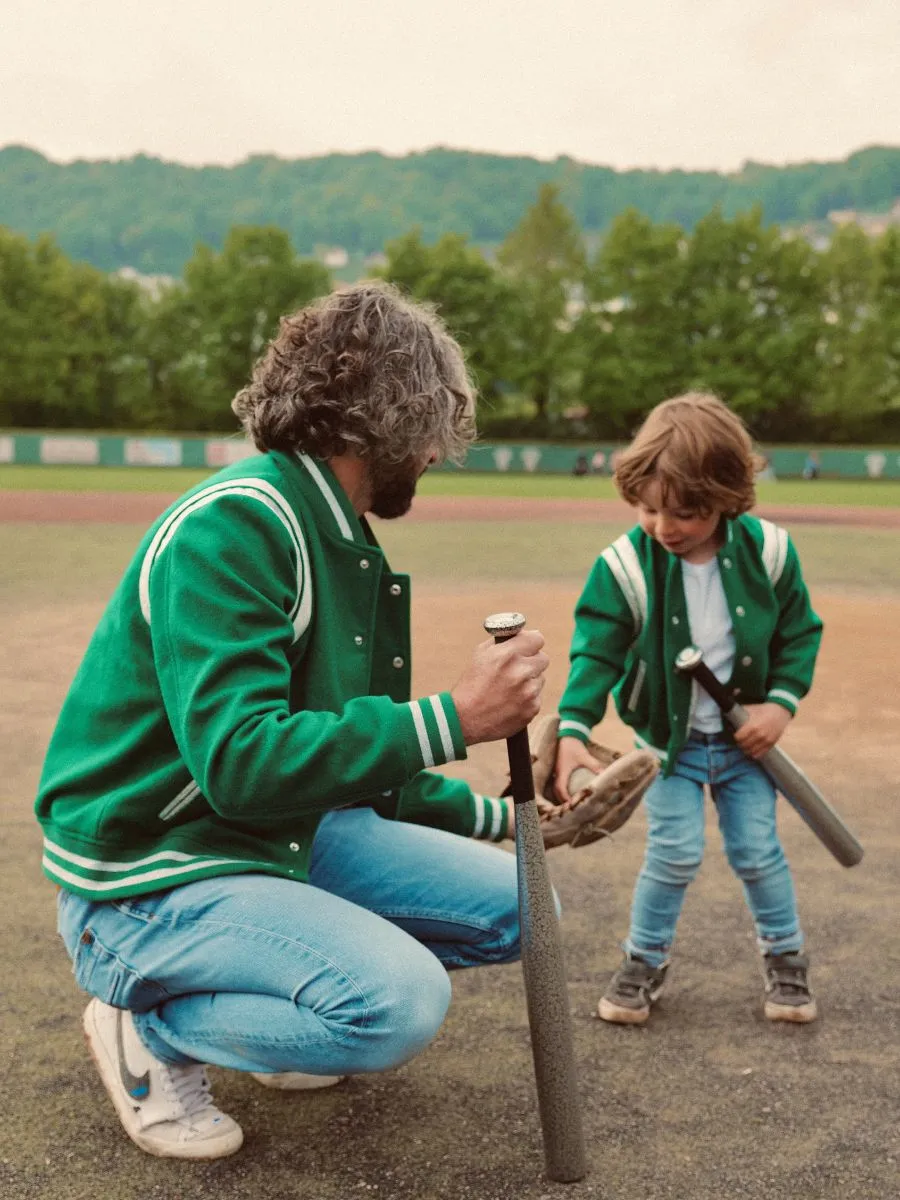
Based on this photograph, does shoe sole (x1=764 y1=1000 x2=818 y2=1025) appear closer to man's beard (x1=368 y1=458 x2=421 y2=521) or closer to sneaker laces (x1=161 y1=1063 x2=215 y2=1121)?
sneaker laces (x1=161 y1=1063 x2=215 y2=1121)

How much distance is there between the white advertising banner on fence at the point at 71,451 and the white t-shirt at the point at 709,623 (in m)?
42.9

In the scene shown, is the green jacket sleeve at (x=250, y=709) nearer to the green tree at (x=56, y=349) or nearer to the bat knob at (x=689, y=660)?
the bat knob at (x=689, y=660)

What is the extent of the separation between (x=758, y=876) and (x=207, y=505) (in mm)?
1906

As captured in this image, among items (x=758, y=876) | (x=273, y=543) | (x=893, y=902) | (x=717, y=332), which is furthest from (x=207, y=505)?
(x=717, y=332)

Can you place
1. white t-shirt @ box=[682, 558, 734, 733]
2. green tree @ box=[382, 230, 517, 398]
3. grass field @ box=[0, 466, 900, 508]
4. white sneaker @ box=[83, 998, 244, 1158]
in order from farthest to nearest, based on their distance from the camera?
green tree @ box=[382, 230, 517, 398] → grass field @ box=[0, 466, 900, 508] → white t-shirt @ box=[682, 558, 734, 733] → white sneaker @ box=[83, 998, 244, 1158]

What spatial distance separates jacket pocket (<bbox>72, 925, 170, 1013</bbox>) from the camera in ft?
8.52

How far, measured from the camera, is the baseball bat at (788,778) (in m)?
3.46

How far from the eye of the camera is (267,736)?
7.50 feet

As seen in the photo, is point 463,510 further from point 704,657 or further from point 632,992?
point 632,992

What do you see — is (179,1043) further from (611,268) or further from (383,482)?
(611,268)

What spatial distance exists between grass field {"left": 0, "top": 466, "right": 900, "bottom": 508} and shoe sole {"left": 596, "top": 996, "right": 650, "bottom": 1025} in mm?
26415

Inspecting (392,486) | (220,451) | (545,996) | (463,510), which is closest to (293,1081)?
(545,996)

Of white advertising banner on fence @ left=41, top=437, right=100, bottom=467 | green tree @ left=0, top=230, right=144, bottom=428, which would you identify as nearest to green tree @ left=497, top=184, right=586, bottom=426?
green tree @ left=0, top=230, right=144, bottom=428

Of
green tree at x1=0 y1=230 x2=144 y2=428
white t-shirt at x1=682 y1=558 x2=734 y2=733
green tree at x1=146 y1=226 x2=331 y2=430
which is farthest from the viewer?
green tree at x1=146 y1=226 x2=331 y2=430
